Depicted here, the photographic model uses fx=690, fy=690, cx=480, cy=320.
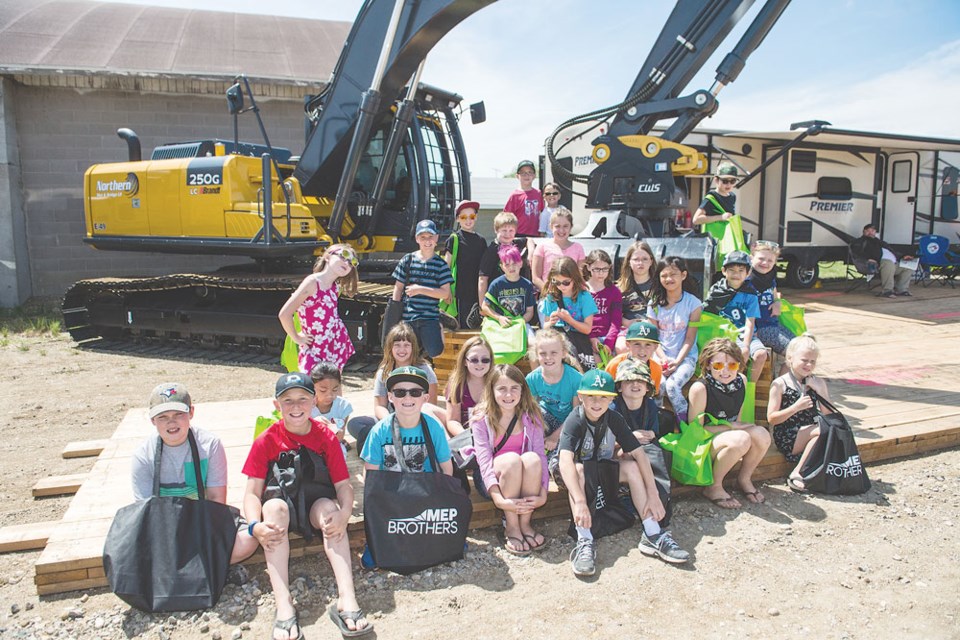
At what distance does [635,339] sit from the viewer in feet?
13.3

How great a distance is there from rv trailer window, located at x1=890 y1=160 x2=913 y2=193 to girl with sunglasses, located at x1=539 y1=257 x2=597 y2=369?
13761 millimetres

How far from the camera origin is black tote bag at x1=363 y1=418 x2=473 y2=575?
331cm

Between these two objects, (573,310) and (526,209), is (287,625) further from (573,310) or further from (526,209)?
(526,209)

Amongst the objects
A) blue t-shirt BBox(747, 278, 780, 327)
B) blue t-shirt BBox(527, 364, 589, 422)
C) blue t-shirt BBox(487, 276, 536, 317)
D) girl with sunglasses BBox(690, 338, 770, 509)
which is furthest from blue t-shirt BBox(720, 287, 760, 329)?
blue t-shirt BBox(527, 364, 589, 422)

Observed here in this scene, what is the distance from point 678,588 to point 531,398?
1.18 meters

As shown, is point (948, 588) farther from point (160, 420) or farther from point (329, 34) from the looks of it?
point (329, 34)

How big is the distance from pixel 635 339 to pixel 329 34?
15745 mm

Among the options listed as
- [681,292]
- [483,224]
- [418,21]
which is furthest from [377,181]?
[483,224]

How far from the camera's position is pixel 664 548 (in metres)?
3.44

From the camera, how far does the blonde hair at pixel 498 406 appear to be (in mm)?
3660

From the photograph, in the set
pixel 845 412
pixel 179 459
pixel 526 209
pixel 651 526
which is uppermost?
pixel 526 209

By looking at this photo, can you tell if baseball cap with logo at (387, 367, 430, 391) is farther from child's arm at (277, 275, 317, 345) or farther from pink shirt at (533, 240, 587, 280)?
pink shirt at (533, 240, 587, 280)

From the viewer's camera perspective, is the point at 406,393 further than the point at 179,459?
Yes

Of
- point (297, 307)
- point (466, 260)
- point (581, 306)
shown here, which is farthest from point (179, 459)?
point (466, 260)
